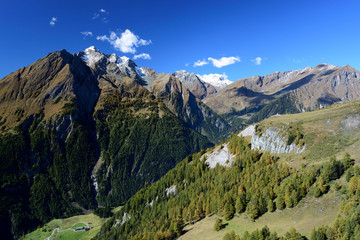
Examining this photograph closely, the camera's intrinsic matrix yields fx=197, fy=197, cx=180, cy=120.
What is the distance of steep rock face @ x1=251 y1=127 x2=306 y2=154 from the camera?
93000 millimetres

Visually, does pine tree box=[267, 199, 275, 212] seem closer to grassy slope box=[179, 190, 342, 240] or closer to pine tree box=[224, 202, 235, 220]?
grassy slope box=[179, 190, 342, 240]

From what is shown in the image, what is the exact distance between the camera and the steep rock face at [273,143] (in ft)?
305

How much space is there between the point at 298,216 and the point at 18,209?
24372cm

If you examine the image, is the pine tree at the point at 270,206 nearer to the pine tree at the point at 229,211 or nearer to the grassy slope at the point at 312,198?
the grassy slope at the point at 312,198

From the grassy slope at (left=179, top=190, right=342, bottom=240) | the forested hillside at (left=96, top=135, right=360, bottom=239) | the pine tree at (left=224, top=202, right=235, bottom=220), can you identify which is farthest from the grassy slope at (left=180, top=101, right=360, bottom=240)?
the forested hillside at (left=96, top=135, right=360, bottom=239)

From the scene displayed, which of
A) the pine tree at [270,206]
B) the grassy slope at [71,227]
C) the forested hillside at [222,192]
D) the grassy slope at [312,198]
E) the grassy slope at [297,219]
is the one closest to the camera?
the grassy slope at [297,219]

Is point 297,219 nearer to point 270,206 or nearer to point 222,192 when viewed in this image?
point 270,206

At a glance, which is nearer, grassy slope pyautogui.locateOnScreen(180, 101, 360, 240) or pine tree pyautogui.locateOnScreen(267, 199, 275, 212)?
grassy slope pyautogui.locateOnScreen(180, 101, 360, 240)

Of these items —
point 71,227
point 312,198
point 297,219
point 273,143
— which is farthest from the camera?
point 71,227

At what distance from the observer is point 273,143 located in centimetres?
10288

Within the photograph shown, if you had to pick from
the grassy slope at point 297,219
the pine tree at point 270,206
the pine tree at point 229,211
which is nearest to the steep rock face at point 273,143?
the grassy slope at point 297,219

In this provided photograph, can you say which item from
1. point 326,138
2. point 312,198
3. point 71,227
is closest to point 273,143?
point 326,138

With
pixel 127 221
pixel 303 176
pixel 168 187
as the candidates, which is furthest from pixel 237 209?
pixel 127 221

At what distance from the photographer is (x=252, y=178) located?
84938 mm
